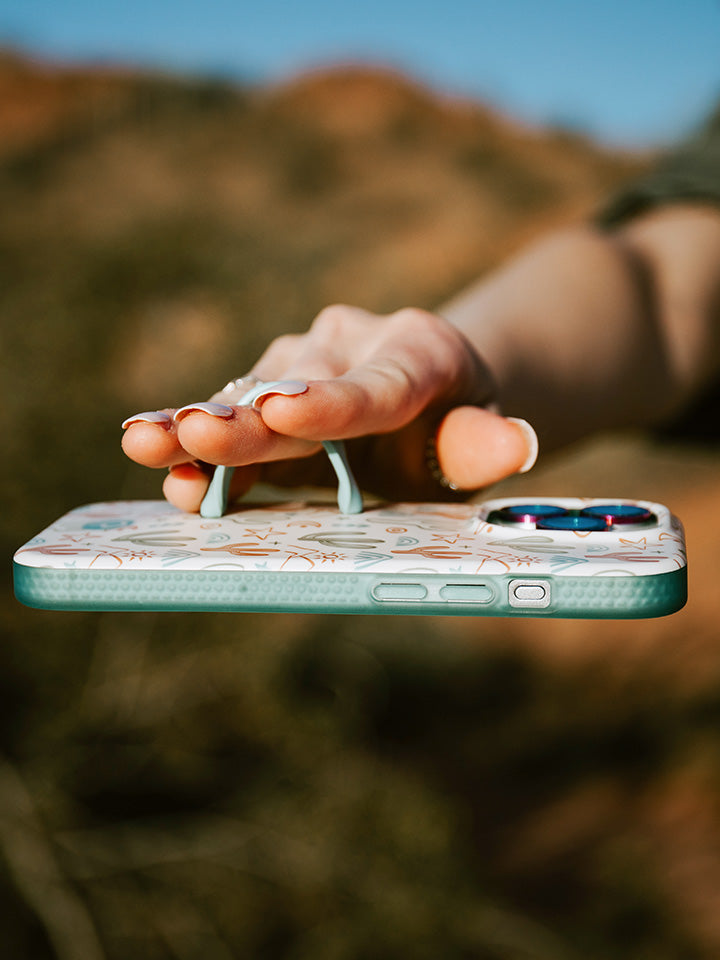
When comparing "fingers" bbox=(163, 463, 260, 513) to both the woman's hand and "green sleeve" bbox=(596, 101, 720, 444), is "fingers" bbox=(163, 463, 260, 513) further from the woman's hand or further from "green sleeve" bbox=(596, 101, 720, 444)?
"green sleeve" bbox=(596, 101, 720, 444)

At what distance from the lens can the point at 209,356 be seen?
1.53 m

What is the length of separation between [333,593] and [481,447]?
Result: 124 millimetres

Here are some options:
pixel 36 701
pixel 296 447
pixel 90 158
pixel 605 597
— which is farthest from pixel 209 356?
pixel 90 158

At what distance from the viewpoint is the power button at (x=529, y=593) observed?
14.9 inches

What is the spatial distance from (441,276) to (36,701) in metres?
1.55

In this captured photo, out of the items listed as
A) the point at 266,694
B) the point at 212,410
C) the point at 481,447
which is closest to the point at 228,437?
the point at 212,410

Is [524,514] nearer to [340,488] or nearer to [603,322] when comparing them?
[340,488]

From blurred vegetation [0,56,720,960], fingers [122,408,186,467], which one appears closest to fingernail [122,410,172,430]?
fingers [122,408,186,467]

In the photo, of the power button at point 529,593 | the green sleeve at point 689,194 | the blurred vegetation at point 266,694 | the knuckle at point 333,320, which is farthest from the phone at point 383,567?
the blurred vegetation at point 266,694

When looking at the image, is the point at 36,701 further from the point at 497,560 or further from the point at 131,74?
the point at 131,74

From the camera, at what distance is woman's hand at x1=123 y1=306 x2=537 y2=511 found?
40 cm

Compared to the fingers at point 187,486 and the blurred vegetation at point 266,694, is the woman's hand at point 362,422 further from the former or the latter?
the blurred vegetation at point 266,694

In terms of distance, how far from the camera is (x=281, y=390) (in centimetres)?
39

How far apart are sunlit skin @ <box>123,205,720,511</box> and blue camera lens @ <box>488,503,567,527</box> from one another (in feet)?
0.07
